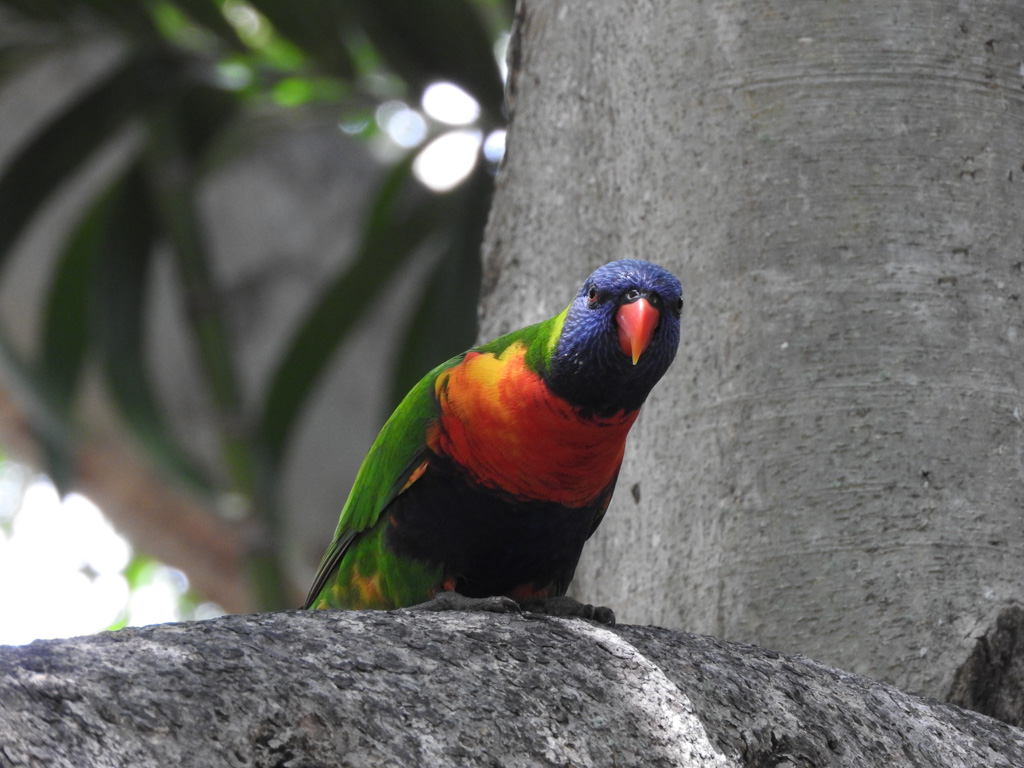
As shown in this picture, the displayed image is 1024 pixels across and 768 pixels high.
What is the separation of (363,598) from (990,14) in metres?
1.76

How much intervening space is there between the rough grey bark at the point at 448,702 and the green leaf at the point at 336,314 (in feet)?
9.46

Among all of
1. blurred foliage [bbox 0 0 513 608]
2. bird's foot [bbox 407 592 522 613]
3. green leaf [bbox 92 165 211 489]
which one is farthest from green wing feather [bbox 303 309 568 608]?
green leaf [bbox 92 165 211 489]

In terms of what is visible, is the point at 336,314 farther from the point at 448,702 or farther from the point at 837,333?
the point at 448,702

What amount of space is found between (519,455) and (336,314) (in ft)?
8.11

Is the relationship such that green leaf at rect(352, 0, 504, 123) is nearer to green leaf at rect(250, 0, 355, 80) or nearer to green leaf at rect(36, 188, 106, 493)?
green leaf at rect(250, 0, 355, 80)

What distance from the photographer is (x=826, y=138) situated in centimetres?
202

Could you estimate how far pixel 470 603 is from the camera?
1.88 meters

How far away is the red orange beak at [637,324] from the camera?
1.93m

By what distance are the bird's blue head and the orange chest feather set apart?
0.13 feet

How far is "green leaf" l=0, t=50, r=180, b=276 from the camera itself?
4.25 metres

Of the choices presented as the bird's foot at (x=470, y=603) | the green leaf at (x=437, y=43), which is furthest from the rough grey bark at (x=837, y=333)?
the green leaf at (x=437, y=43)

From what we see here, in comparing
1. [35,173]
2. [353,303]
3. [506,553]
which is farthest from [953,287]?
[35,173]

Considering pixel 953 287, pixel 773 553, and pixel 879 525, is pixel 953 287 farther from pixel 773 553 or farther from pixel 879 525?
pixel 773 553

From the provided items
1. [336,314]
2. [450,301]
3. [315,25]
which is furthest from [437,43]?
[336,314]
